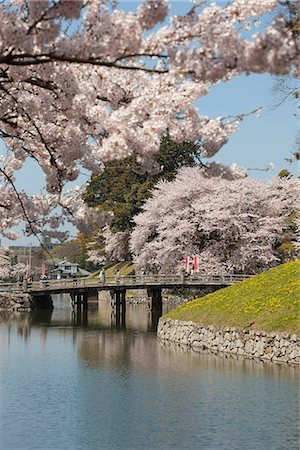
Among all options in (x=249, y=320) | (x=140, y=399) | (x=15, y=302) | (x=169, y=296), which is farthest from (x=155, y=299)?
(x=140, y=399)

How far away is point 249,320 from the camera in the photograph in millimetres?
28391

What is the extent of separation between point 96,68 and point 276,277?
22.1 m

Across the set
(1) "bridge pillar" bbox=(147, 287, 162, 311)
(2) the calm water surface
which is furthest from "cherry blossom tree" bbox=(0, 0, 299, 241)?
(1) "bridge pillar" bbox=(147, 287, 162, 311)

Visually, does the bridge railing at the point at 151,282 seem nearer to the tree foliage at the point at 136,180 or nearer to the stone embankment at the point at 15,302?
the stone embankment at the point at 15,302

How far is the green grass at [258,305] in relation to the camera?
27.0 m

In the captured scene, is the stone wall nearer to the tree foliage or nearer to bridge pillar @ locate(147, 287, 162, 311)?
bridge pillar @ locate(147, 287, 162, 311)

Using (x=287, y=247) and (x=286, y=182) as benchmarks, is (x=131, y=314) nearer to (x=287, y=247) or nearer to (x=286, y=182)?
(x=287, y=247)

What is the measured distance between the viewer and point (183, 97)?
30.4 ft

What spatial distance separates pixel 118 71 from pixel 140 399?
12070 mm

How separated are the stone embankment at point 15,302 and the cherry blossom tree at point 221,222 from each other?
32.9 ft

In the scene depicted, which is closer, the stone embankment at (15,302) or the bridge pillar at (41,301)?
the stone embankment at (15,302)

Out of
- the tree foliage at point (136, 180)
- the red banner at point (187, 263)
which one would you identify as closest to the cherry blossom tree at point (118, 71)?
the red banner at point (187, 263)

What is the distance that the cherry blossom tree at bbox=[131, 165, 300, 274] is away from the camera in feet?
170

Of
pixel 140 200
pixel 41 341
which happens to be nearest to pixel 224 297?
pixel 41 341
